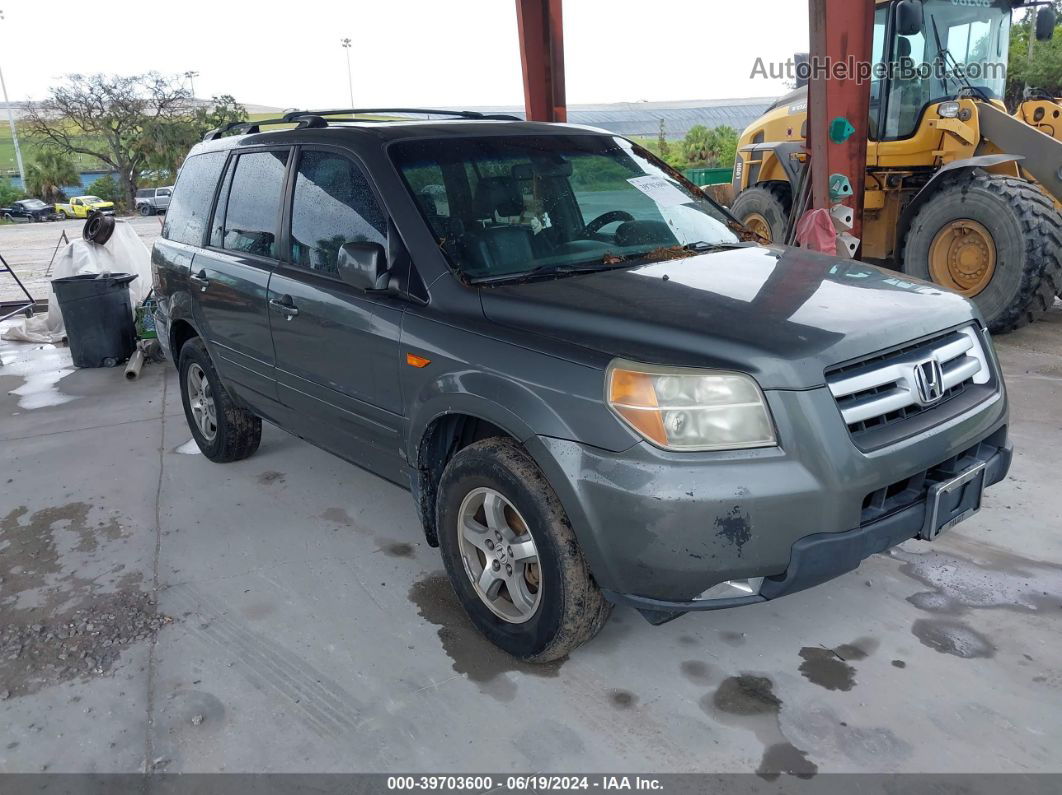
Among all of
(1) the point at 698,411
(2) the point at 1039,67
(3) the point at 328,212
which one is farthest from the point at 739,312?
(2) the point at 1039,67

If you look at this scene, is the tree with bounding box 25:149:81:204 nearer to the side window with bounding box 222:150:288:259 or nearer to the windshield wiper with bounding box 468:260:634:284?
the side window with bounding box 222:150:288:259

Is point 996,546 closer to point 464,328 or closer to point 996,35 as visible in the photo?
point 464,328

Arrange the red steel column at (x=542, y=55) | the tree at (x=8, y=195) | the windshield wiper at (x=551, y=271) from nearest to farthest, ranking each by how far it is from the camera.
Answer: the windshield wiper at (x=551, y=271)
the red steel column at (x=542, y=55)
the tree at (x=8, y=195)

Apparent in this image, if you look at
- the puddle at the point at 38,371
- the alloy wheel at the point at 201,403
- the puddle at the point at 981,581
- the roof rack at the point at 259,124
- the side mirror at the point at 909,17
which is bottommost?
the puddle at the point at 981,581

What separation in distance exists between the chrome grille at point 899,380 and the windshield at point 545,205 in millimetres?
1070

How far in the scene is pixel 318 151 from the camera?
3.56 m

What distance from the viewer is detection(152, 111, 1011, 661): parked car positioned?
234 centimetres

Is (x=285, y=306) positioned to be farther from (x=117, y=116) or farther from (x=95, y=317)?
(x=117, y=116)

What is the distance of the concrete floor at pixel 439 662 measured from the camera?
8.18ft

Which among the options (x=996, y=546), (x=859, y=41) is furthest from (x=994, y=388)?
(x=859, y=41)

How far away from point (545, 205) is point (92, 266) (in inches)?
266

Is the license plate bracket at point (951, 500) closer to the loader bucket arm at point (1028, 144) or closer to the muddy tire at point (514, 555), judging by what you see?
the muddy tire at point (514, 555)

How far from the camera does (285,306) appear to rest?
3658 mm

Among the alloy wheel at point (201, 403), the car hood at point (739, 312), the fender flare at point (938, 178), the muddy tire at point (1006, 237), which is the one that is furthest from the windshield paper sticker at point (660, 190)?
the fender flare at point (938, 178)
